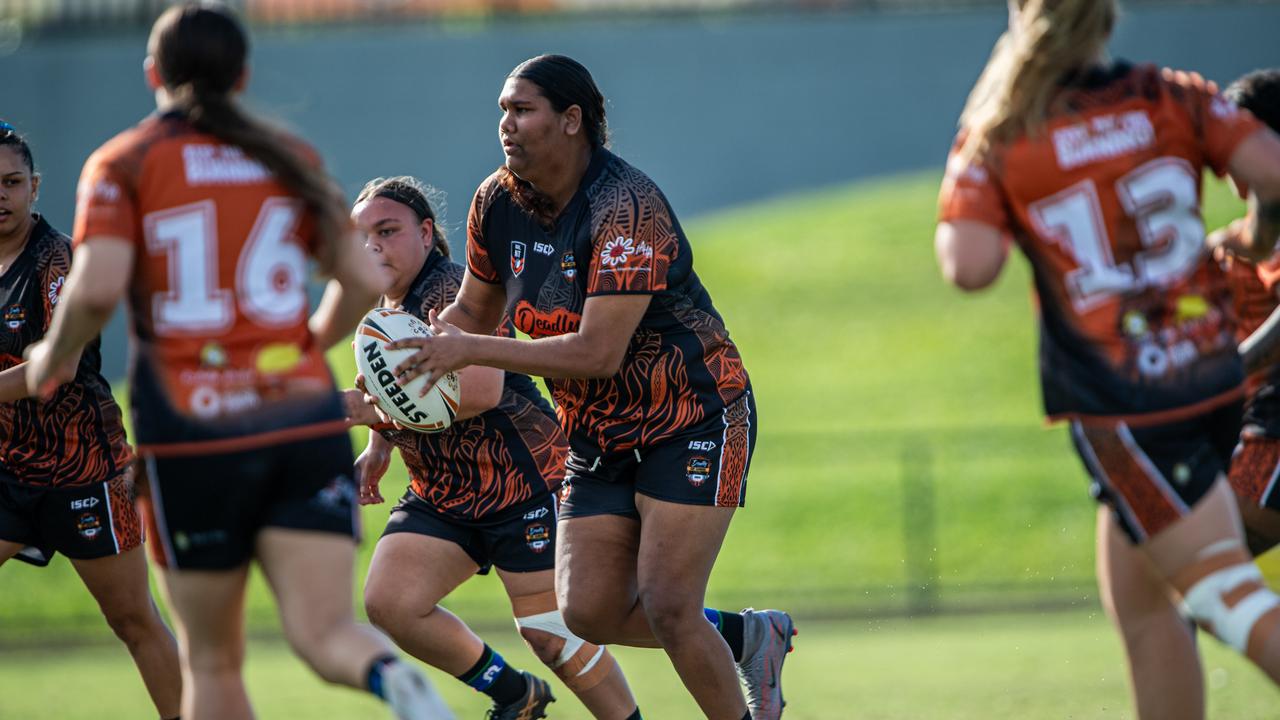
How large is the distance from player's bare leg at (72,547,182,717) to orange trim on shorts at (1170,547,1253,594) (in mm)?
3478

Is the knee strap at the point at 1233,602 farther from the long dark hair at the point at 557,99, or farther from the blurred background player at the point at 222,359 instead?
the long dark hair at the point at 557,99

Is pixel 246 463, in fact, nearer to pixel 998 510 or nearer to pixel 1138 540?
pixel 1138 540

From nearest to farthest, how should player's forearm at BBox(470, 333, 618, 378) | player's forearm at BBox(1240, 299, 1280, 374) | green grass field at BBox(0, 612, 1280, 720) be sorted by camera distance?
player's forearm at BBox(470, 333, 618, 378) < player's forearm at BBox(1240, 299, 1280, 374) < green grass field at BBox(0, 612, 1280, 720)

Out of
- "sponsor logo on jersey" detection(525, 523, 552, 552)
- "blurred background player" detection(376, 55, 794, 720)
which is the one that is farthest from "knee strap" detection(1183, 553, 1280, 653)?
"sponsor logo on jersey" detection(525, 523, 552, 552)

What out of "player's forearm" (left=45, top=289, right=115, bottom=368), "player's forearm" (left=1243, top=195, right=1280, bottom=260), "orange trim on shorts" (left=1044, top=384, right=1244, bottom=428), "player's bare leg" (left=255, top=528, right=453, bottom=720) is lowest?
"player's bare leg" (left=255, top=528, right=453, bottom=720)

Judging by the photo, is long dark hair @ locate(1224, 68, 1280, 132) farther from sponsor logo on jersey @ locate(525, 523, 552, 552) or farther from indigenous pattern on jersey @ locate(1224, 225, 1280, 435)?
sponsor logo on jersey @ locate(525, 523, 552, 552)

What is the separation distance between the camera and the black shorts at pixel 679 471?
462 cm

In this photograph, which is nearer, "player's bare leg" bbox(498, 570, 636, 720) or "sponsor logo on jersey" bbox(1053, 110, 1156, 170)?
"sponsor logo on jersey" bbox(1053, 110, 1156, 170)

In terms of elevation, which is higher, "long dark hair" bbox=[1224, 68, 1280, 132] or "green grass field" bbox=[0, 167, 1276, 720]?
"long dark hair" bbox=[1224, 68, 1280, 132]

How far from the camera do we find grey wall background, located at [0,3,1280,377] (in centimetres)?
2005

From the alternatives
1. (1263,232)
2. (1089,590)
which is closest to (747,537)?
(1089,590)

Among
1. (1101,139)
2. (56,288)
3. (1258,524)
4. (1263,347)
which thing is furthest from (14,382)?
(1258,524)

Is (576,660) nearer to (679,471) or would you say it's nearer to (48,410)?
(679,471)

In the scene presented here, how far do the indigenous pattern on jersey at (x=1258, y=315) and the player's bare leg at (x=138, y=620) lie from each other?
3.88 meters
